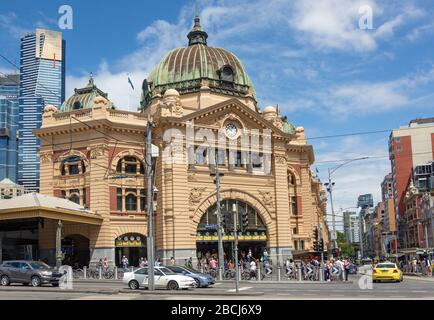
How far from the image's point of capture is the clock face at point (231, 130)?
58.9 metres

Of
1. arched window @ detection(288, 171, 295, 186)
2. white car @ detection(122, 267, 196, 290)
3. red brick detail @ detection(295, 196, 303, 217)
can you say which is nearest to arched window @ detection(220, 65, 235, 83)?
arched window @ detection(288, 171, 295, 186)

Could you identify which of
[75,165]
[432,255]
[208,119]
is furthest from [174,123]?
[432,255]

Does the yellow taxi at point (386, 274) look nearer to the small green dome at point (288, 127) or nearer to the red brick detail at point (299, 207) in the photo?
the red brick detail at point (299, 207)

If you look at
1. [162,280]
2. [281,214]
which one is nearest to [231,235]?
[281,214]

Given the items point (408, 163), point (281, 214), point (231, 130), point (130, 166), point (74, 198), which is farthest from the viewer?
point (408, 163)

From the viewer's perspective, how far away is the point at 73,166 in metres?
55.5

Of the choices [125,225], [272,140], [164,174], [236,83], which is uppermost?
[236,83]

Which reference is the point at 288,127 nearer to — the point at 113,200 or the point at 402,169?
the point at 113,200

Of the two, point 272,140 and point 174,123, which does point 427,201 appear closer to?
point 272,140

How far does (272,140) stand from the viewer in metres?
62.0

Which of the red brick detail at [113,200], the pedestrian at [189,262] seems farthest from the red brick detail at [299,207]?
the red brick detail at [113,200]

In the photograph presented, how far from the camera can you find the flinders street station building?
2088 inches

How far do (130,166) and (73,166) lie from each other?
5.81m
